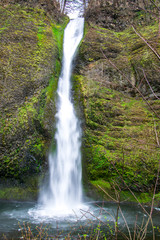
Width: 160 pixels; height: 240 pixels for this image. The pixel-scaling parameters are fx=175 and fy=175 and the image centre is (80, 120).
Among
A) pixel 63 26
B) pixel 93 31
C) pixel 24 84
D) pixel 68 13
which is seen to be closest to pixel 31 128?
pixel 24 84

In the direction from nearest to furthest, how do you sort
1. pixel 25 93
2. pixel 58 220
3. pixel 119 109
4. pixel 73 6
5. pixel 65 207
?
1. pixel 58 220
2. pixel 65 207
3. pixel 25 93
4. pixel 119 109
5. pixel 73 6

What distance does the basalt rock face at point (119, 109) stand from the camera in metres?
6.64

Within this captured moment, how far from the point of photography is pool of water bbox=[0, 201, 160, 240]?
3689 millimetres

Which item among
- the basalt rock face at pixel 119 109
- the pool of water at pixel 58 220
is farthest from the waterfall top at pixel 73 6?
the pool of water at pixel 58 220

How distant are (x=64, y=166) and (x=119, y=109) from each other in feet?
12.3

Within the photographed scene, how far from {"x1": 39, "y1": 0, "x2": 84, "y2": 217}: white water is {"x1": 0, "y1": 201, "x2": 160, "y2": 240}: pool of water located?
282 millimetres

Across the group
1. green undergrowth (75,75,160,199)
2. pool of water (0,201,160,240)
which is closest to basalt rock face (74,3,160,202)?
green undergrowth (75,75,160,199)

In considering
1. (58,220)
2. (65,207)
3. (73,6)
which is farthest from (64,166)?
(73,6)

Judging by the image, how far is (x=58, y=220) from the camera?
4.53 metres

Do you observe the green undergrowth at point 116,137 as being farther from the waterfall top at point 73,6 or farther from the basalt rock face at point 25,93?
the waterfall top at point 73,6

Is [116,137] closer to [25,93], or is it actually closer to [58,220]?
[58,220]

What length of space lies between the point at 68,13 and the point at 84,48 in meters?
9.52

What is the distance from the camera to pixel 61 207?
230 inches

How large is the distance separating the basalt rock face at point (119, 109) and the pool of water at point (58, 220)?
0.88 meters
